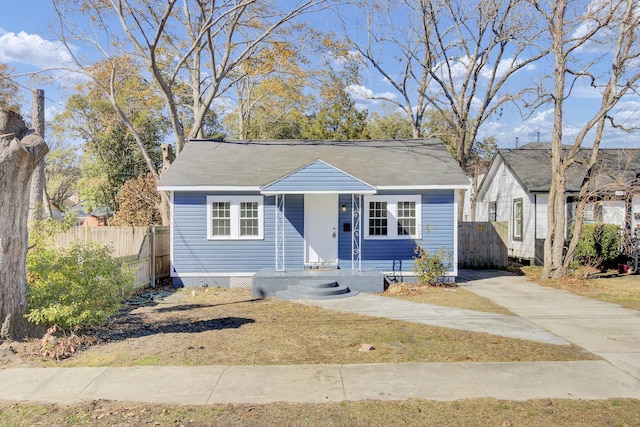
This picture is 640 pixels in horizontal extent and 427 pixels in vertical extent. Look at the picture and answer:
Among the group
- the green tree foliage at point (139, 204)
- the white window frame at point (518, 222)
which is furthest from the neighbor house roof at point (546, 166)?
the green tree foliage at point (139, 204)

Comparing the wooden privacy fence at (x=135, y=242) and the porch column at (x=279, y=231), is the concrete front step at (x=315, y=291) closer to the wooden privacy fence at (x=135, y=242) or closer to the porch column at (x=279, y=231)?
the porch column at (x=279, y=231)

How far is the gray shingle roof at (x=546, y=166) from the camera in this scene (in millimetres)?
17734

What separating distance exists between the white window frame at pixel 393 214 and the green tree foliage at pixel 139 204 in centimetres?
1134

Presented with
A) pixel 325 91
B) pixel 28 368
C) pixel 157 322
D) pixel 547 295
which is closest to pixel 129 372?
pixel 28 368

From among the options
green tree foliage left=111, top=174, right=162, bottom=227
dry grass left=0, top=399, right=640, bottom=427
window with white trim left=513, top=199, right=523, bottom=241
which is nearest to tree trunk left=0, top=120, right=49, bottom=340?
dry grass left=0, top=399, right=640, bottom=427

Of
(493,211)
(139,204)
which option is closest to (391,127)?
(493,211)

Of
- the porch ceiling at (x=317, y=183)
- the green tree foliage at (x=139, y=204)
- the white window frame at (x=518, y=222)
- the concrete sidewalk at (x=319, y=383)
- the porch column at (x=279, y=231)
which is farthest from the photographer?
the green tree foliage at (x=139, y=204)

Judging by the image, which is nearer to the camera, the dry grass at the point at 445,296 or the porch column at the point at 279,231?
the dry grass at the point at 445,296

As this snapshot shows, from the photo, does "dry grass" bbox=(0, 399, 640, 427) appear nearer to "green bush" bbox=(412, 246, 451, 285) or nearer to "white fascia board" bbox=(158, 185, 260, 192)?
"green bush" bbox=(412, 246, 451, 285)

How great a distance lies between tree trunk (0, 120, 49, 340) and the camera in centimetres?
686

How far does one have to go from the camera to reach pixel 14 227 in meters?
7.02

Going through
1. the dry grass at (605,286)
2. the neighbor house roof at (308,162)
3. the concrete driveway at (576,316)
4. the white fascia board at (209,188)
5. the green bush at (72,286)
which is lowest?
the concrete driveway at (576,316)

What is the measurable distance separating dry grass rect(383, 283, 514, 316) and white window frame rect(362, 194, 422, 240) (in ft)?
4.87

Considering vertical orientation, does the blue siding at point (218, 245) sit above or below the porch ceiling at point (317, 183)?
below
